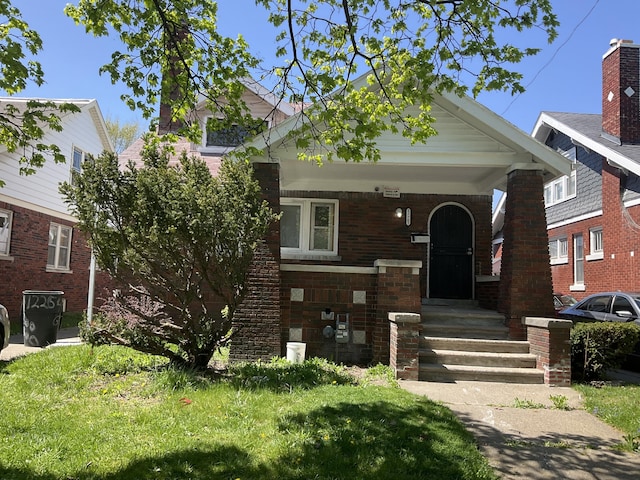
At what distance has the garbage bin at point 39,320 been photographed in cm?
962

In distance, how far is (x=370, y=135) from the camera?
6.18 metres

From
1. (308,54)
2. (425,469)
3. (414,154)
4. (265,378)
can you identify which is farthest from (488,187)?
(425,469)

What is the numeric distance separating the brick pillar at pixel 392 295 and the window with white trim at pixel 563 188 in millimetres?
11466

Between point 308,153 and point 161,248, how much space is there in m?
3.74

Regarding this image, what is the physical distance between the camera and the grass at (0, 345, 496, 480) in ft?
11.8

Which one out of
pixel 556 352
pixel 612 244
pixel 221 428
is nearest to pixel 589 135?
pixel 612 244

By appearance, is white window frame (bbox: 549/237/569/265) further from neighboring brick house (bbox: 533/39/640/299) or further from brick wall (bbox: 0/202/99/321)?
brick wall (bbox: 0/202/99/321)

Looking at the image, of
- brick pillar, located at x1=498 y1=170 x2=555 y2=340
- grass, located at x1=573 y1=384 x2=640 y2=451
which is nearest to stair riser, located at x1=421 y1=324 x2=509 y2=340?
brick pillar, located at x1=498 y1=170 x2=555 y2=340

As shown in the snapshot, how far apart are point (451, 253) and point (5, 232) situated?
39.9 feet

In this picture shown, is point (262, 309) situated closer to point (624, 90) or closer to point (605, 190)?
point (605, 190)

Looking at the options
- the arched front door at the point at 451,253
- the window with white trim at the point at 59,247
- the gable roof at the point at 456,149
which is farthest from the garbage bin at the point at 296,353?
the window with white trim at the point at 59,247

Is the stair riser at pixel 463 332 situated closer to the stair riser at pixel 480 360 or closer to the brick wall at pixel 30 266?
the stair riser at pixel 480 360

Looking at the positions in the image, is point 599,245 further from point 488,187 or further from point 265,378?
point 265,378

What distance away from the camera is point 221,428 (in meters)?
4.38
